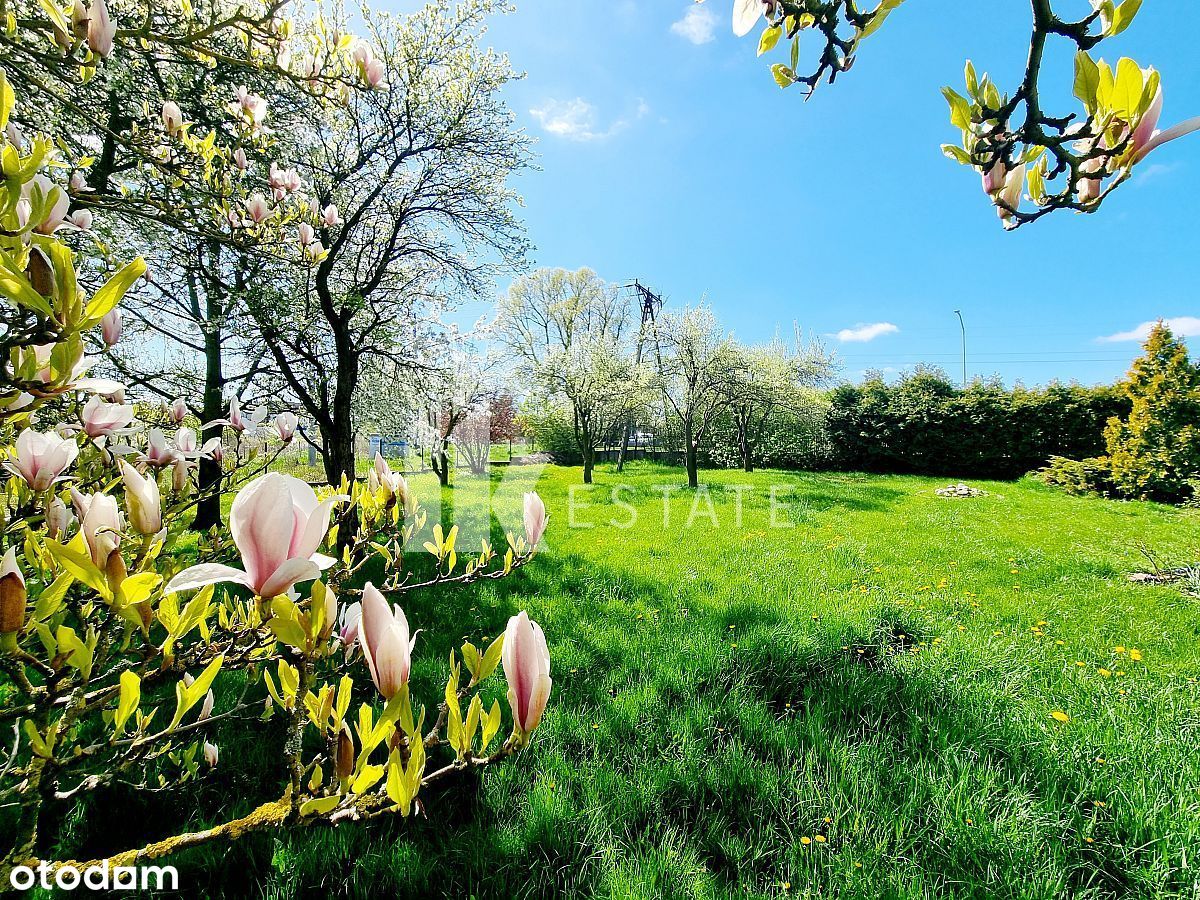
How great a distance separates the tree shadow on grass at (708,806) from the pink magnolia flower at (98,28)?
7.45ft

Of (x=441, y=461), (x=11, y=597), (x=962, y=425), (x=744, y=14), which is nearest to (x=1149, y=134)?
(x=744, y=14)

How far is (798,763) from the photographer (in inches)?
78.7

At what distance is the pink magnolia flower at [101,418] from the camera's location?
114cm

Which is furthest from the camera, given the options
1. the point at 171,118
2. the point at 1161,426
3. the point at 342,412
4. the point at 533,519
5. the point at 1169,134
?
the point at 1161,426

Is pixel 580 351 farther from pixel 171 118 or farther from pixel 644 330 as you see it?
pixel 171 118

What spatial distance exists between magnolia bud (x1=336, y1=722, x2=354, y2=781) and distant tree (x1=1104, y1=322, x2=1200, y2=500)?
13.7m

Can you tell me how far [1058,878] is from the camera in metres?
1.47

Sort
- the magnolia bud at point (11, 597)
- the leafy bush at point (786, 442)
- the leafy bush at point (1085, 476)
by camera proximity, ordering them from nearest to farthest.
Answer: the magnolia bud at point (11, 597) → the leafy bush at point (1085, 476) → the leafy bush at point (786, 442)

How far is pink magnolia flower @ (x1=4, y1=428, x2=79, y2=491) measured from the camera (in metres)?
0.92

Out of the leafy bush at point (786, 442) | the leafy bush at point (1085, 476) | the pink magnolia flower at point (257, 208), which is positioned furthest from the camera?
the leafy bush at point (786, 442)

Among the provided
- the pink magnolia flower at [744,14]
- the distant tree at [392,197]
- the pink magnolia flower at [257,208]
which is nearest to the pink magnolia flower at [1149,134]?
the pink magnolia flower at [744,14]

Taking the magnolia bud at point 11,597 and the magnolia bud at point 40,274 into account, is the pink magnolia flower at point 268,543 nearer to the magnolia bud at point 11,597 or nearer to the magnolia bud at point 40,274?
the magnolia bud at point 11,597

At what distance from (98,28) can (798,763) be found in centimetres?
319

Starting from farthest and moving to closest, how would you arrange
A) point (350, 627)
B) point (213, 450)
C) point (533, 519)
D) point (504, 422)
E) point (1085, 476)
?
point (504, 422)
point (1085, 476)
point (213, 450)
point (533, 519)
point (350, 627)
